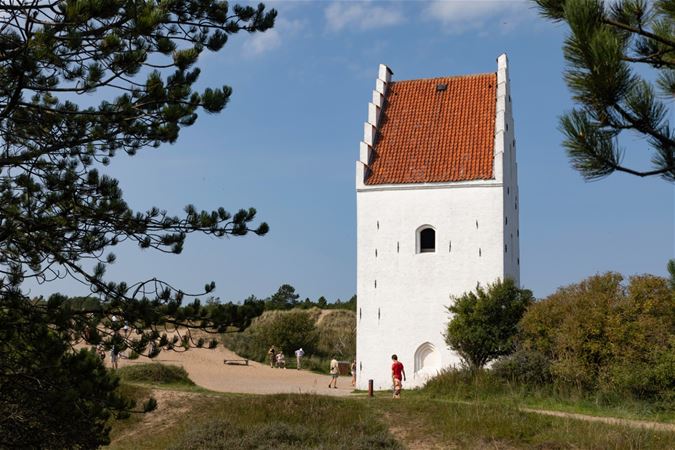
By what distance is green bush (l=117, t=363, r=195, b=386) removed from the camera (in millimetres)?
23562

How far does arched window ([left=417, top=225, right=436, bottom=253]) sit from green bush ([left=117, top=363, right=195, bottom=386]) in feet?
29.2

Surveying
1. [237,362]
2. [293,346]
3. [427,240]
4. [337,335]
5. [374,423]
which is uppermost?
[427,240]

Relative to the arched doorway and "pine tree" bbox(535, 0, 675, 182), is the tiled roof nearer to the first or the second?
the arched doorway

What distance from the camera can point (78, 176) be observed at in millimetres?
9586

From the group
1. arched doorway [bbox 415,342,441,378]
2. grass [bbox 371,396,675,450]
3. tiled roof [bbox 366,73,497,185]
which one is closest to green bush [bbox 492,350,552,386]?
grass [bbox 371,396,675,450]

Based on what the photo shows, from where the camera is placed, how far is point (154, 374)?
78.6ft

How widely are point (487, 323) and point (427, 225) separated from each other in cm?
453

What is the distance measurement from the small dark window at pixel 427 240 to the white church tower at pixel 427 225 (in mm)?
34

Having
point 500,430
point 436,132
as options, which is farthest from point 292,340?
point 500,430

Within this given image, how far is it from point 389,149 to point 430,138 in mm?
1498

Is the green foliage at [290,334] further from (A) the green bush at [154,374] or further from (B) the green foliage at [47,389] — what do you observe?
(B) the green foliage at [47,389]

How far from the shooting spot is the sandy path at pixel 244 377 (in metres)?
25.4

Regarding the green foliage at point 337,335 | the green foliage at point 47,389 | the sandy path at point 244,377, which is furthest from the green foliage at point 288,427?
the green foliage at point 337,335

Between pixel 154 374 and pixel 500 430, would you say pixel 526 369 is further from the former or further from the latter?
pixel 154 374
